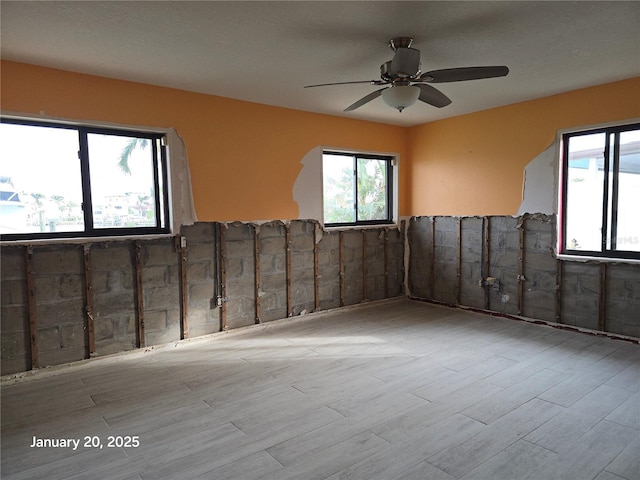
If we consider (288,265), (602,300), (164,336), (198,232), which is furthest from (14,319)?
(602,300)

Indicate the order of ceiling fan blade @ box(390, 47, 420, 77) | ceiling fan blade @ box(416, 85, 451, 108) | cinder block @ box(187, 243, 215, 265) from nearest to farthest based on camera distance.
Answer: ceiling fan blade @ box(390, 47, 420, 77), ceiling fan blade @ box(416, 85, 451, 108), cinder block @ box(187, 243, 215, 265)

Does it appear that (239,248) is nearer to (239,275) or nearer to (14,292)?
(239,275)

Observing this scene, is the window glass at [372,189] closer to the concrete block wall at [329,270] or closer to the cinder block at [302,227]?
the concrete block wall at [329,270]

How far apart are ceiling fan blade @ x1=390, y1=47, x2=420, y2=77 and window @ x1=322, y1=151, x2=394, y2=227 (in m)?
2.60

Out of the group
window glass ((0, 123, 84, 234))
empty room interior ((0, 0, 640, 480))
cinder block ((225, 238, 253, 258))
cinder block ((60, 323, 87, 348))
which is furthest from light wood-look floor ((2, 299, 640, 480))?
window glass ((0, 123, 84, 234))

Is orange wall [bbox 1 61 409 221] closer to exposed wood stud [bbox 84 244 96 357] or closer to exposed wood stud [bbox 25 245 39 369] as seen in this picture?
exposed wood stud [bbox 84 244 96 357]

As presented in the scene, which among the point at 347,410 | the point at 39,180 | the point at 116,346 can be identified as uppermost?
the point at 39,180

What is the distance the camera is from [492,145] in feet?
17.1

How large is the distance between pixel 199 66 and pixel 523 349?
4.00 meters

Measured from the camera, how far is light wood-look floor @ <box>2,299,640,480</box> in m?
2.25

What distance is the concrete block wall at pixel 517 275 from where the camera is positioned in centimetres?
426

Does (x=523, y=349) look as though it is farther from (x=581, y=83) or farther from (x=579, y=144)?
(x=581, y=83)

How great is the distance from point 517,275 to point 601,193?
4.20 feet

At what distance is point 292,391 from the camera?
10.4ft
